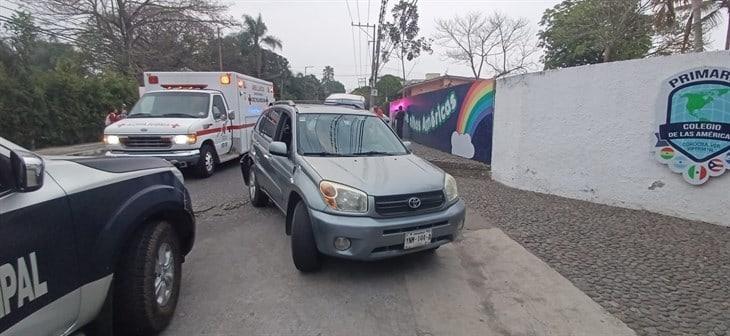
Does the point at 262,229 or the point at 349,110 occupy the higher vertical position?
the point at 349,110

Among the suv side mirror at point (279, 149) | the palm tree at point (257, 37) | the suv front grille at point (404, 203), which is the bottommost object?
the suv front grille at point (404, 203)

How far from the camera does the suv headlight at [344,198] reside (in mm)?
3506

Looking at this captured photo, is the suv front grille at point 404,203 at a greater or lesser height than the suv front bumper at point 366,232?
greater

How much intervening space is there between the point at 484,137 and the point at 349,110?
5776 mm

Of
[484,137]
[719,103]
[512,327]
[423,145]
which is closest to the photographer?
[512,327]

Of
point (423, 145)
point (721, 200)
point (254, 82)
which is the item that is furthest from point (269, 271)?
point (423, 145)

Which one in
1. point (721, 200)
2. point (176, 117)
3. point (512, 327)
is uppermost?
point (176, 117)

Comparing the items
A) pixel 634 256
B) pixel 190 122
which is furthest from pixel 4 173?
pixel 190 122

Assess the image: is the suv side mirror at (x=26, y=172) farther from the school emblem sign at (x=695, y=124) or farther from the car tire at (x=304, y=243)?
the school emblem sign at (x=695, y=124)

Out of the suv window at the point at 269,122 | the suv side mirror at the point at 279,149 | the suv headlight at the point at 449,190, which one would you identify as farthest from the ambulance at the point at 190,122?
the suv headlight at the point at 449,190

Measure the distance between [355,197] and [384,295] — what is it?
0.91m

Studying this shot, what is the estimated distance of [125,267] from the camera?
8.51ft

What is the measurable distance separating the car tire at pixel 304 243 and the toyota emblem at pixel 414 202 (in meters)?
0.93

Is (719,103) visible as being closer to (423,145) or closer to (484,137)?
(484,137)
